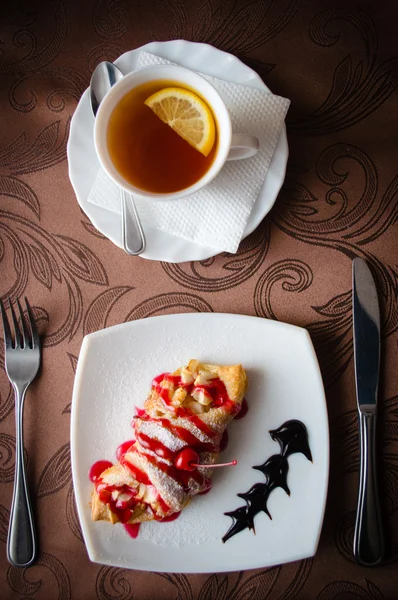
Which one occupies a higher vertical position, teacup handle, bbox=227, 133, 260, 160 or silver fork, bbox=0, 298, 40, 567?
teacup handle, bbox=227, 133, 260, 160

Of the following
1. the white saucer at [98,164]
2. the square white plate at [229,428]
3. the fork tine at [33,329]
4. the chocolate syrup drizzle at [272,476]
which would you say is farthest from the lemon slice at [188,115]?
the chocolate syrup drizzle at [272,476]

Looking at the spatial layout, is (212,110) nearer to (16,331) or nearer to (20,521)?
(16,331)

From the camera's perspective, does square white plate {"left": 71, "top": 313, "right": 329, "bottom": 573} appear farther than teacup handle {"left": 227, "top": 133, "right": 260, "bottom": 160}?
Yes

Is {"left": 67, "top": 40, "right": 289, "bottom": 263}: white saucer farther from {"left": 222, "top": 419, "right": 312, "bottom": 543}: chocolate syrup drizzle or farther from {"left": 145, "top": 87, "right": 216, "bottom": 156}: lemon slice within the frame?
{"left": 222, "top": 419, "right": 312, "bottom": 543}: chocolate syrup drizzle

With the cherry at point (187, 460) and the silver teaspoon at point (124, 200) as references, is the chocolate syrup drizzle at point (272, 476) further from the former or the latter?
the silver teaspoon at point (124, 200)

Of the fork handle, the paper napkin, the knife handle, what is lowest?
the fork handle

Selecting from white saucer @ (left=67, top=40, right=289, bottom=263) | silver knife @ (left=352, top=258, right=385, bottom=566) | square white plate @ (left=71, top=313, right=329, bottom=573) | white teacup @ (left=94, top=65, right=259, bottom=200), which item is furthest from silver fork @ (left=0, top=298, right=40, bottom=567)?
silver knife @ (left=352, top=258, right=385, bottom=566)

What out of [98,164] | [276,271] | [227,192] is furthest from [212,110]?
[276,271]
